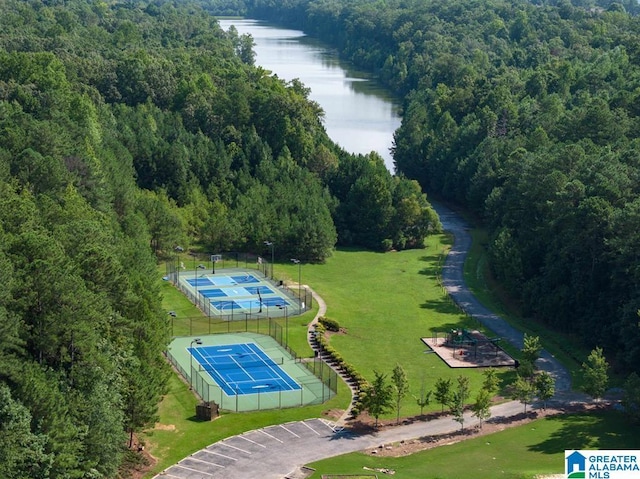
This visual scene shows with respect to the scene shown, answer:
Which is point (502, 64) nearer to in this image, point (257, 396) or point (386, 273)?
point (386, 273)

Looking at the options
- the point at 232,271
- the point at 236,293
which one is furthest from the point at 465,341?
the point at 232,271

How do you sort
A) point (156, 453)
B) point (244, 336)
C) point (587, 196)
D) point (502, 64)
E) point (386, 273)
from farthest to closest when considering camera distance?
point (502, 64), point (386, 273), point (587, 196), point (244, 336), point (156, 453)

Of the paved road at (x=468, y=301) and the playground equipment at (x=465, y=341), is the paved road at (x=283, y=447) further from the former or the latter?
the playground equipment at (x=465, y=341)

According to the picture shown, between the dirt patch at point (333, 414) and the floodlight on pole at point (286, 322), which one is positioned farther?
the floodlight on pole at point (286, 322)

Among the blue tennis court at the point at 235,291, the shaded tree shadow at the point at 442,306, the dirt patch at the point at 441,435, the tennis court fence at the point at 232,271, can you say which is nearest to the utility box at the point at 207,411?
the dirt patch at the point at 441,435

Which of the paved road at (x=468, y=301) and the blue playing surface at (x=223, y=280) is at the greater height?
the paved road at (x=468, y=301)

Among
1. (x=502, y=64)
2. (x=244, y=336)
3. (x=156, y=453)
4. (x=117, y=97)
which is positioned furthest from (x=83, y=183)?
(x=502, y=64)
